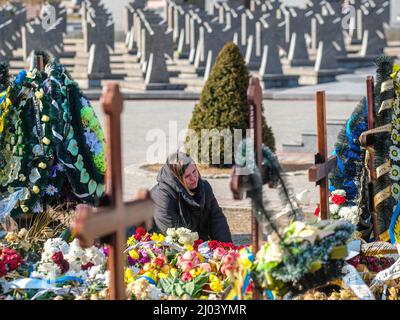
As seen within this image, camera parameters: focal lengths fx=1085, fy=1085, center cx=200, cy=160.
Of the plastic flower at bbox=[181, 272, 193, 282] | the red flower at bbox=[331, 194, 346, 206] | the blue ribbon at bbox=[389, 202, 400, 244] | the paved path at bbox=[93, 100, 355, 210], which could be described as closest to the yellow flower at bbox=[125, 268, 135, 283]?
the plastic flower at bbox=[181, 272, 193, 282]

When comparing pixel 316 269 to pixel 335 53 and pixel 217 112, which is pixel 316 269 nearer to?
pixel 217 112

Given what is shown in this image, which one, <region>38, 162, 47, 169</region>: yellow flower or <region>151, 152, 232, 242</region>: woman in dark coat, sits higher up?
<region>38, 162, 47, 169</region>: yellow flower

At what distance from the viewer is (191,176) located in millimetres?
6902

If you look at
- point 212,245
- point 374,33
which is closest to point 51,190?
point 212,245

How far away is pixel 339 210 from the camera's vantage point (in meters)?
6.52

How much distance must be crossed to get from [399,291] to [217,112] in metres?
7.85

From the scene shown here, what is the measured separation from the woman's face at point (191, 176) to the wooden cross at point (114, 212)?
3.11m

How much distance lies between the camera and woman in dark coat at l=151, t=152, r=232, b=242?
6875 mm

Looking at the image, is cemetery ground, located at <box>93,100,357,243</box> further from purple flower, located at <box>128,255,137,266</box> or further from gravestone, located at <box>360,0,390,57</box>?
gravestone, located at <box>360,0,390,57</box>

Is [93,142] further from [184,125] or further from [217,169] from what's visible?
[184,125]

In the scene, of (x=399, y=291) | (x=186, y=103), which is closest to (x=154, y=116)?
(x=186, y=103)

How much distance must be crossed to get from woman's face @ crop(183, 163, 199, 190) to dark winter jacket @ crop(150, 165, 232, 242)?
0.16 ft

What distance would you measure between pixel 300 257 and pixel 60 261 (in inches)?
54.5

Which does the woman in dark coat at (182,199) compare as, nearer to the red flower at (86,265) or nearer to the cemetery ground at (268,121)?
the cemetery ground at (268,121)
